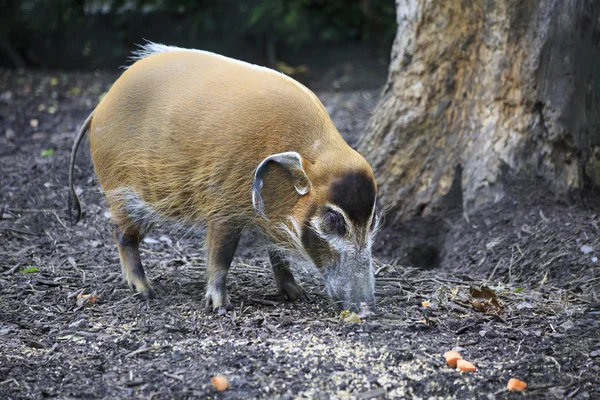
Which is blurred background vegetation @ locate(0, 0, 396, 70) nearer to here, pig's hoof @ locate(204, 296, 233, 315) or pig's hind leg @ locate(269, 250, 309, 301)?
pig's hind leg @ locate(269, 250, 309, 301)

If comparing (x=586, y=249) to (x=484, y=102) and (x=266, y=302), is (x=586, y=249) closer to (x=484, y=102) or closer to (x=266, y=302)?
(x=484, y=102)

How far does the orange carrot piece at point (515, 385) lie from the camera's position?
11.3ft

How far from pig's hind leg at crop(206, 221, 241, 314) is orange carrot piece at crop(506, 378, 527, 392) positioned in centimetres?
177

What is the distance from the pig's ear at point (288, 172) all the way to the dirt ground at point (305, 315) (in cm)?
73

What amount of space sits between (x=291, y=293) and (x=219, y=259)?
56 cm

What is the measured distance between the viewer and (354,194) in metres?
4.25

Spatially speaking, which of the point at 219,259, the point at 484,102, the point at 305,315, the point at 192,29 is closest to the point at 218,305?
the point at 219,259

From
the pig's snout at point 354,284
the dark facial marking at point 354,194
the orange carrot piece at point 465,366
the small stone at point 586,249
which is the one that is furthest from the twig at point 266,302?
the small stone at point 586,249

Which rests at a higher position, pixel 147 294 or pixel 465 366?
pixel 465 366

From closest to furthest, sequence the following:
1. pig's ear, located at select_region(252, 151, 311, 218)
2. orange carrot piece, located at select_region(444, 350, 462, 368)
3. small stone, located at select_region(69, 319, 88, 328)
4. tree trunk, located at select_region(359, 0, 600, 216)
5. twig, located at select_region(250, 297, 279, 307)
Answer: orange carrot piece, located at select_region(444, 350, 462, 368) → pig's ear, located at select_region(252, 151, 311, 218) → small stone, located at select_region(69, 319, 88, 328) → twig, located at select_region(250, 297, 279, 307) → tree trunk, located at select_region(359, 0, 600, 216)

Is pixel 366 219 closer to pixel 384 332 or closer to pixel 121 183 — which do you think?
pixel 384 332

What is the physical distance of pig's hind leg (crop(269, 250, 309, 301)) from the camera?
4828 millimetres

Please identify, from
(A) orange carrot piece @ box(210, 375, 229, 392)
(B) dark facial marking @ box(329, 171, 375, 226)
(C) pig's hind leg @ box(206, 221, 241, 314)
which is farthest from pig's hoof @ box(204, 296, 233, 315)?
(A) orange carrot piece @ box(210, 375, 229, 392)

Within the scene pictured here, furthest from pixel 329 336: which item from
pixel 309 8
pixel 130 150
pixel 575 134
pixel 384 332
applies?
pixel 309 8
